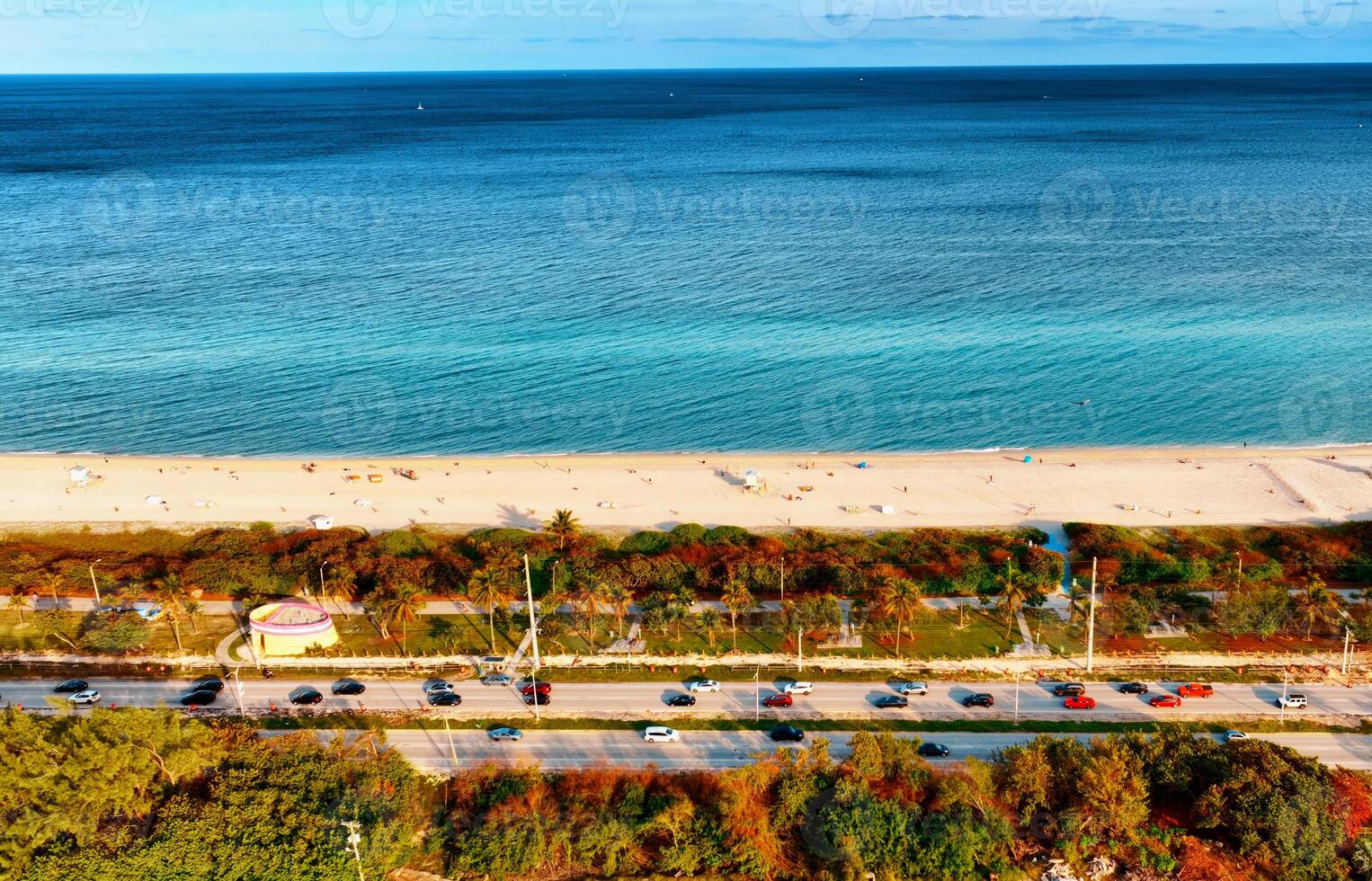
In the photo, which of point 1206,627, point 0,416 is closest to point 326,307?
point 0,416

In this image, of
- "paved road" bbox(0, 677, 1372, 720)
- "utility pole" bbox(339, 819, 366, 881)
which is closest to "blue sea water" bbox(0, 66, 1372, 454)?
"paved road" bbox(0, 677, 1372, 720)

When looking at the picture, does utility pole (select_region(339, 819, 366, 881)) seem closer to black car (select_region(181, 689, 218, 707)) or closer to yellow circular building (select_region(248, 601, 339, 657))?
black car (select_region(181, 689, 218, 707))

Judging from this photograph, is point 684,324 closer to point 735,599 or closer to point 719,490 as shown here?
point 719,490

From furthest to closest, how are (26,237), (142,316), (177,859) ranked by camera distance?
(26,237) < (142,316) < (177,859)

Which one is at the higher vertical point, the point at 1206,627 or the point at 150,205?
the point at 150,205

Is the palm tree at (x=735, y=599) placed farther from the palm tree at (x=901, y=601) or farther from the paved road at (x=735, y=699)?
the palm tree at (x=901, y=601)

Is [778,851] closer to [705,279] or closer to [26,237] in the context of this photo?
[705,279]

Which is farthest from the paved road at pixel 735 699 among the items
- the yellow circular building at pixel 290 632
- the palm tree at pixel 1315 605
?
the palm tree at pixel 1315 605
